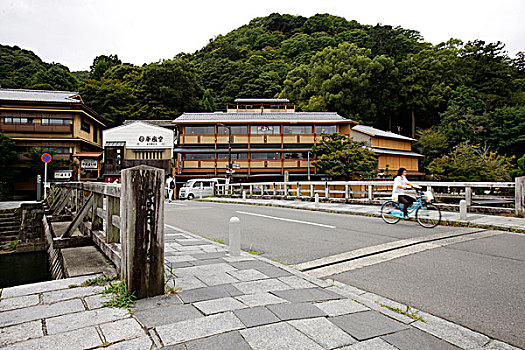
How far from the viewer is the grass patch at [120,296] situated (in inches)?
136

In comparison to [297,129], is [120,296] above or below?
below

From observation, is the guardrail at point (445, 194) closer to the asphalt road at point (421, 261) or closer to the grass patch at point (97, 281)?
the asphalt road at point (421, 261)

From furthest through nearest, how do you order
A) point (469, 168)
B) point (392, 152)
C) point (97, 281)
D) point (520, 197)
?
point (392, 152), point (469, 168), point (520, 197), point (97, 281)

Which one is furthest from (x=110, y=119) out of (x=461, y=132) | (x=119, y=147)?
(x=461, y=132)

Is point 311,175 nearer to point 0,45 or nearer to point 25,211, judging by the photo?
point 25,211

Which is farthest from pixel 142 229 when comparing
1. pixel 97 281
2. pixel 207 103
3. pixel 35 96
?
pixel 207 103

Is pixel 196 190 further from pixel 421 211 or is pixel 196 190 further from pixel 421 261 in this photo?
pixel 421 261

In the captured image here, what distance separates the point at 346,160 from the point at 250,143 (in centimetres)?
1287

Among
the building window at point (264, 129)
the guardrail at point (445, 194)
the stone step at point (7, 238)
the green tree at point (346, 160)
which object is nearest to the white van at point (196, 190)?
the guardrail at point (445, 194)

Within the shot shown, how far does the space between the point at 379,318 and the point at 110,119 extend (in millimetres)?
49668

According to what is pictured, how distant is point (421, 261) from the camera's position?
19.2 feet

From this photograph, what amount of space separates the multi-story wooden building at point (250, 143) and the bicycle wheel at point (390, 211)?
2770cm

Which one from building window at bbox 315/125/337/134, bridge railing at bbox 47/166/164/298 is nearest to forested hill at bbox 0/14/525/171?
building window at bbox 315/125/337/134

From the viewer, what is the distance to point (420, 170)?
45656mm
